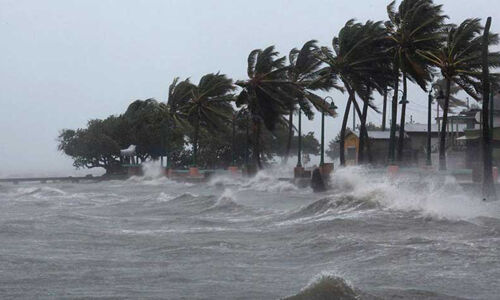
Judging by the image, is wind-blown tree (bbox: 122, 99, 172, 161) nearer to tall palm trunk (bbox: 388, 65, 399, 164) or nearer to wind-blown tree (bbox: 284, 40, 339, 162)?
wind-blown tree (bbox: 284, 40, 339, 162)

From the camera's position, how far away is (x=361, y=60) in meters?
40.5

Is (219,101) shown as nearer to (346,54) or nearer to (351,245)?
(346,54)

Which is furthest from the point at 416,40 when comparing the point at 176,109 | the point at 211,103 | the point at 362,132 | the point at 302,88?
the point at 176,109

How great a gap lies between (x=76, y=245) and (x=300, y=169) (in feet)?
96.0

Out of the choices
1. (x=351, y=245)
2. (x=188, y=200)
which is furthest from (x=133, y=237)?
(x=188, y=200)

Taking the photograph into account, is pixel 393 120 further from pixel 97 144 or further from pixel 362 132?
pixel 97 144

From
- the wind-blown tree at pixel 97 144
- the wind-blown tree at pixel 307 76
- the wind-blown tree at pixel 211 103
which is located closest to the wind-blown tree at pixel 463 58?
the wind-blown tree at pixel 307 76

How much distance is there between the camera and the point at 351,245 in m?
10.9

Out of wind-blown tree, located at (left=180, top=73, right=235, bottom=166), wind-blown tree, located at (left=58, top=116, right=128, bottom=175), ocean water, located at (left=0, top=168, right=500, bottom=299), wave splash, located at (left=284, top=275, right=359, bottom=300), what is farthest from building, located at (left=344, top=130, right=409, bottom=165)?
wave splash, located at (left=284, top=275, right=359, bottom=300)

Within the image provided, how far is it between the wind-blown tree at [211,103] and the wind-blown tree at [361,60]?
14696 mm

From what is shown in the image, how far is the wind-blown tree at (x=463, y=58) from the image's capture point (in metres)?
35.7

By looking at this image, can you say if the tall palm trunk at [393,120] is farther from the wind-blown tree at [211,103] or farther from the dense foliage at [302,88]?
the wind-blown tree at [211,103]

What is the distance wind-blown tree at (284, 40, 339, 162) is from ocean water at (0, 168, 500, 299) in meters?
27.7

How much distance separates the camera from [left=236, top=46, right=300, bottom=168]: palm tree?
47156 mm
